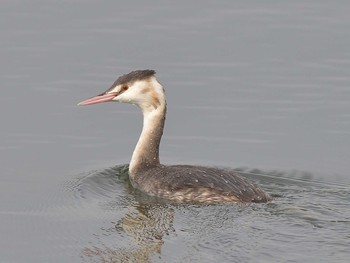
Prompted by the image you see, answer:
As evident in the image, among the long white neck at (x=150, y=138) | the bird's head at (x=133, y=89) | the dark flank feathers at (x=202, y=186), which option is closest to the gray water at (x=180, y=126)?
the dark flank feathers at (x=202, y=186)

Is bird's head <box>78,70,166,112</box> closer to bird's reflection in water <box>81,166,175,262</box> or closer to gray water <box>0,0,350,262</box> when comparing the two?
gray water <box>0,0,350,262</box>

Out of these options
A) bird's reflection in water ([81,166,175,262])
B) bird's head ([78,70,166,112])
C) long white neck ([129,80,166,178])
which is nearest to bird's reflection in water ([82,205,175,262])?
bird's reflection in water ([81,166,175,262])

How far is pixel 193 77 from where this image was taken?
16.4 m

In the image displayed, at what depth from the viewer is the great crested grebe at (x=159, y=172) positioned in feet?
40.4

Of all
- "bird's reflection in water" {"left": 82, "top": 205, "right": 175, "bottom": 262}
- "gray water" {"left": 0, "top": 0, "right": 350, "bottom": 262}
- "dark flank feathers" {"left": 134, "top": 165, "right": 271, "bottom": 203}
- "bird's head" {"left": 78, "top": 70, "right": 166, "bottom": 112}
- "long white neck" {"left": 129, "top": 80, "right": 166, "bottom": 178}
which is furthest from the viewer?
"long white neck" {"left": 129, "top": 80, "right": 166, "bottom": 178}

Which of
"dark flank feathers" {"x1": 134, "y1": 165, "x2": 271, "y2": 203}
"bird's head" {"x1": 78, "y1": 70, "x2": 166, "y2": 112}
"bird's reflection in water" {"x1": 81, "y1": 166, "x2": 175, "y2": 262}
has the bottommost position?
"bird's reflection in water" {"x1": 81, "y1": 166, "x2": 175, "y2": 262}

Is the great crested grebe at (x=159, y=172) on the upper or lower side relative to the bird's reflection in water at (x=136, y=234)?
upper

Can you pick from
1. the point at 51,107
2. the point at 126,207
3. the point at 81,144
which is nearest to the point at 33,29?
the point at 51,107

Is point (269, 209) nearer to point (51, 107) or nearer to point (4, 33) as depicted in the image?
point (51, 107)

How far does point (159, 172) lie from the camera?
13047 millimetres

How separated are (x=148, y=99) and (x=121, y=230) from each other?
2237 millimetres

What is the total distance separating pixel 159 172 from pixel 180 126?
2.16 metres

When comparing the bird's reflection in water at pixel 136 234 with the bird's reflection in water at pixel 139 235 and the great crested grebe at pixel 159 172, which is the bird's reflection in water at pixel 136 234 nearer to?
the bird's reflection in water at pixel 139 235

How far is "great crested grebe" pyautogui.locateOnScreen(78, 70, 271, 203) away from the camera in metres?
12.3
